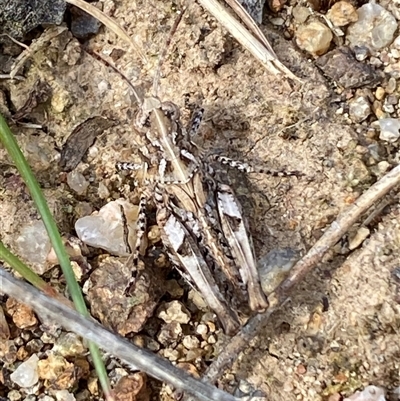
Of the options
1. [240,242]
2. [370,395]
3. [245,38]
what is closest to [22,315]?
[240,242]

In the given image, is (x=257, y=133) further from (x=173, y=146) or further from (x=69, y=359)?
(x=69, y=359)

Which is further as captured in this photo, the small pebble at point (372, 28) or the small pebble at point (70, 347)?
the small pebble at point (372, 28)

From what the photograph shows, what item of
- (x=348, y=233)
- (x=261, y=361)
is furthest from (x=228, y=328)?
(x=348, y=233)

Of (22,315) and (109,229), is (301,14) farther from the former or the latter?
(22,315)

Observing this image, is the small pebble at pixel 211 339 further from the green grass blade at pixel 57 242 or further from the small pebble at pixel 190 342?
the green grass blade at pixel 57 242

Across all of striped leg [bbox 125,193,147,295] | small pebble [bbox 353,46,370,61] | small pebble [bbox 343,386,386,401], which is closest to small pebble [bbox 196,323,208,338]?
striped leg [bbox 125,193,147,295]

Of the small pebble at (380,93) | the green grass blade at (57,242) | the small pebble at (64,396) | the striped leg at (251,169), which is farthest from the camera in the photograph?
the small pebble at (380,93)

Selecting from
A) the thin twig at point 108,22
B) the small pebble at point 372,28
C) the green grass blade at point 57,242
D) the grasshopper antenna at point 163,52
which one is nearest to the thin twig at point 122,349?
the green grass blade at point 57,242

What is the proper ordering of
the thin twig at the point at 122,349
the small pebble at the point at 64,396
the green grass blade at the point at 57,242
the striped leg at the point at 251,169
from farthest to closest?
the striped leg at the point at 251,169
the small pebble at the point at 64,396
the green grass blade at the point at 57,242
the thin twig at the point at 122,349
